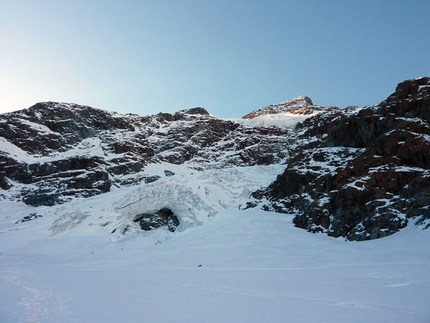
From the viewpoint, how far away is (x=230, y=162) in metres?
84.1

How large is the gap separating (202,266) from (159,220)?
25961 millimetres

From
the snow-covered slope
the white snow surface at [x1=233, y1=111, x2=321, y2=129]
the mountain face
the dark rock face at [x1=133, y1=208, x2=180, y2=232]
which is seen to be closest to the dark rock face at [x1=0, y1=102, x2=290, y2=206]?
the mountain face

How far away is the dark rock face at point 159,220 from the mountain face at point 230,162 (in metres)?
0.16

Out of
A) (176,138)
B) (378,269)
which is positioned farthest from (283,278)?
(176,138)

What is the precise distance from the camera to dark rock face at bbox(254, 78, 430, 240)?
2898cm

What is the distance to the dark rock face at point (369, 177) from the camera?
2898cm

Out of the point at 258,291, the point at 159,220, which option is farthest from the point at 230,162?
the point at 258,291

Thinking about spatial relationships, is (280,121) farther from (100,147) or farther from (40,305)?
(40,305)

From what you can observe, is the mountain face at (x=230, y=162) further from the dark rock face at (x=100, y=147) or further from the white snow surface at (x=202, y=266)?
the white snow surface at (x=202, y=266)

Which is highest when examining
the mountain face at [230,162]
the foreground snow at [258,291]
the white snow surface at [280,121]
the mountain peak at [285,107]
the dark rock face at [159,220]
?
the mountain peak at [285,107]

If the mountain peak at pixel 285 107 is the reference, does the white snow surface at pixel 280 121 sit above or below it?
below

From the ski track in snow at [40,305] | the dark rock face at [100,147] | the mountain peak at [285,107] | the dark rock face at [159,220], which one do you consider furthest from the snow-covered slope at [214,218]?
the mountain peak at [285,107]

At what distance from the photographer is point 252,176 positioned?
61.8 m

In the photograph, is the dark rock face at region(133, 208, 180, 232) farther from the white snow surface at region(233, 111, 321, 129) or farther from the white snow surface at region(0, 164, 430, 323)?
the white snow surface at region(233, 111, 321, 129)
